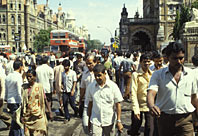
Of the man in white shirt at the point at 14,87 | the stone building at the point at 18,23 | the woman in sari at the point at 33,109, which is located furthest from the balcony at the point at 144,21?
the woman in sari at the point at 33,109

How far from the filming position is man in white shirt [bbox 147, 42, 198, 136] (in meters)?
3.72

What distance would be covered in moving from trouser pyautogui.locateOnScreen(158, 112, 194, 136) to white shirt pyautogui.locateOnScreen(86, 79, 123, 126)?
0.96 metres

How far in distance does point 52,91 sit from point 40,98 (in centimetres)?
309

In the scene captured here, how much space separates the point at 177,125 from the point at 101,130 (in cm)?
123

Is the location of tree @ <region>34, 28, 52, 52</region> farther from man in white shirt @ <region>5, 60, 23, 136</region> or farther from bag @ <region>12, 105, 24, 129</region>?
bag @ <region>12, 105, 24, 129</region>

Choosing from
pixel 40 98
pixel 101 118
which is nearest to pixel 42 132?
pixel 40 98

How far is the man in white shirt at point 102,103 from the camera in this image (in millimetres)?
4512

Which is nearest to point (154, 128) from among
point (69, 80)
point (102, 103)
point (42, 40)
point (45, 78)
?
point (102, 103)

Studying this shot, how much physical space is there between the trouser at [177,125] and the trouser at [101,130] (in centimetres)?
103

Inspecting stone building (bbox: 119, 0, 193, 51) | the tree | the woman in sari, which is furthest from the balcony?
the woman in sari

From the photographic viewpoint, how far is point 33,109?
222 inches

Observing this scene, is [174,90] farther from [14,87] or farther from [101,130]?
[14,87]

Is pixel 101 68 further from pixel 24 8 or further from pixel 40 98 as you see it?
pixel 24 8

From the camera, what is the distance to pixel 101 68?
4496mm
